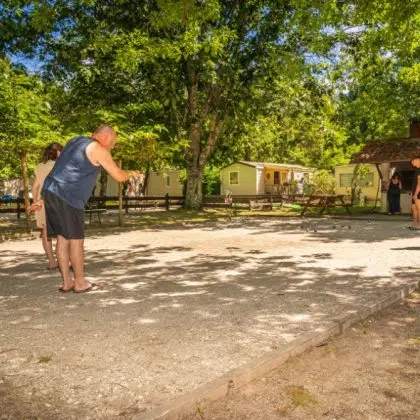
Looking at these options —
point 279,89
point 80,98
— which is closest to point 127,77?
point 80,98

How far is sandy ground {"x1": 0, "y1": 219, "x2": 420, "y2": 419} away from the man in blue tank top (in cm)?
81

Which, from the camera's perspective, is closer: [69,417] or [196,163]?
[69,417]

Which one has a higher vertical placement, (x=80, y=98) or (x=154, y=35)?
(x=154, y=35)

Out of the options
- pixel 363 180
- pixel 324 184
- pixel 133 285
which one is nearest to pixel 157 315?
pixel 133 285

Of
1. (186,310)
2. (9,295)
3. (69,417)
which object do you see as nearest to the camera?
(69,417)

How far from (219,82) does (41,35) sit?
835cm

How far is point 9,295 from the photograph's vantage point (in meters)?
5.53

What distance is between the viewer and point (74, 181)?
512 cm

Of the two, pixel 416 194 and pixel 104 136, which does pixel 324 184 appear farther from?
pixel 104 136

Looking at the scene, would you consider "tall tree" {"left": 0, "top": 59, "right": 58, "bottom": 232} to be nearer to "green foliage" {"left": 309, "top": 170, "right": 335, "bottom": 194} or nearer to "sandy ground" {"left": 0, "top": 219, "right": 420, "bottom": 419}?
"sandy ground" {"left": 0, "top": 219, "right": 420, "bottom": 419}

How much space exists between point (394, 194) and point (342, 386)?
65.9 ft

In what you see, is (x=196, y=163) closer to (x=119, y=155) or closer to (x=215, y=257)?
(x=119, y=155)

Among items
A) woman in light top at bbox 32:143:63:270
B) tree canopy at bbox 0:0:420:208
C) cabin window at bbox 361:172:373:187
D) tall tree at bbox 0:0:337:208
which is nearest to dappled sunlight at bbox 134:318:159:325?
woman in light top at bbox 32:143:63:270

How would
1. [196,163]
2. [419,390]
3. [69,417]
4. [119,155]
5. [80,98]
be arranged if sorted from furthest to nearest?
[196,163] → [80,98] → [119,155] → [419,390] → [69,417]
